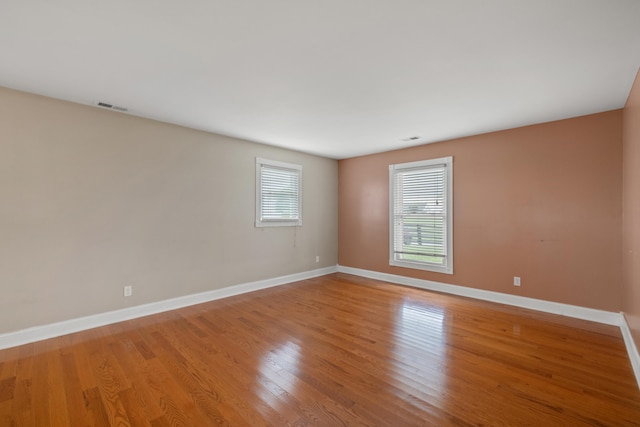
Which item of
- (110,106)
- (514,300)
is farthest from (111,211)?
(514,300)

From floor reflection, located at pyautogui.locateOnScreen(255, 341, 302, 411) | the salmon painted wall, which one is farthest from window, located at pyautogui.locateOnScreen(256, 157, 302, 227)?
floor reflection, located at pyautogui.locateOnScreen(255, 341, 302, 411)

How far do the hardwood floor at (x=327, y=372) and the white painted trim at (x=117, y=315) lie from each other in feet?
0.42

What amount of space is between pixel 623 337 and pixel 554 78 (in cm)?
277

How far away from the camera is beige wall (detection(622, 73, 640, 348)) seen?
2.39m

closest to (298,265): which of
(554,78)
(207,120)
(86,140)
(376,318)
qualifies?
(376,318)

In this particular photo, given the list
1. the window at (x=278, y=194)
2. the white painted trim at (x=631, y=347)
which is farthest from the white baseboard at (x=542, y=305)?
the window at (x=278, y=194)

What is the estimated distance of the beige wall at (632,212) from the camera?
2393 millimetres

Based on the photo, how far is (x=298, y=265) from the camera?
5566mm

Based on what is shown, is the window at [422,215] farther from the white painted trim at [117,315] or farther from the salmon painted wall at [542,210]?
the white painted trim at [117,315]

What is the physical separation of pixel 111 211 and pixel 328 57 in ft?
9.97

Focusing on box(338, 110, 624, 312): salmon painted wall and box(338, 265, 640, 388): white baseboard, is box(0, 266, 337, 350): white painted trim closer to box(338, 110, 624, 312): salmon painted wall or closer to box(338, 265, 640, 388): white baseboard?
box(338, 265, 640, 388): white baseboard

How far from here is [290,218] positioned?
5379 millimetres

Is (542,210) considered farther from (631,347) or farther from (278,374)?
(278,374)

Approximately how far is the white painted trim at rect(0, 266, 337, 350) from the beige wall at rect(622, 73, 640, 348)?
4.47 metres
